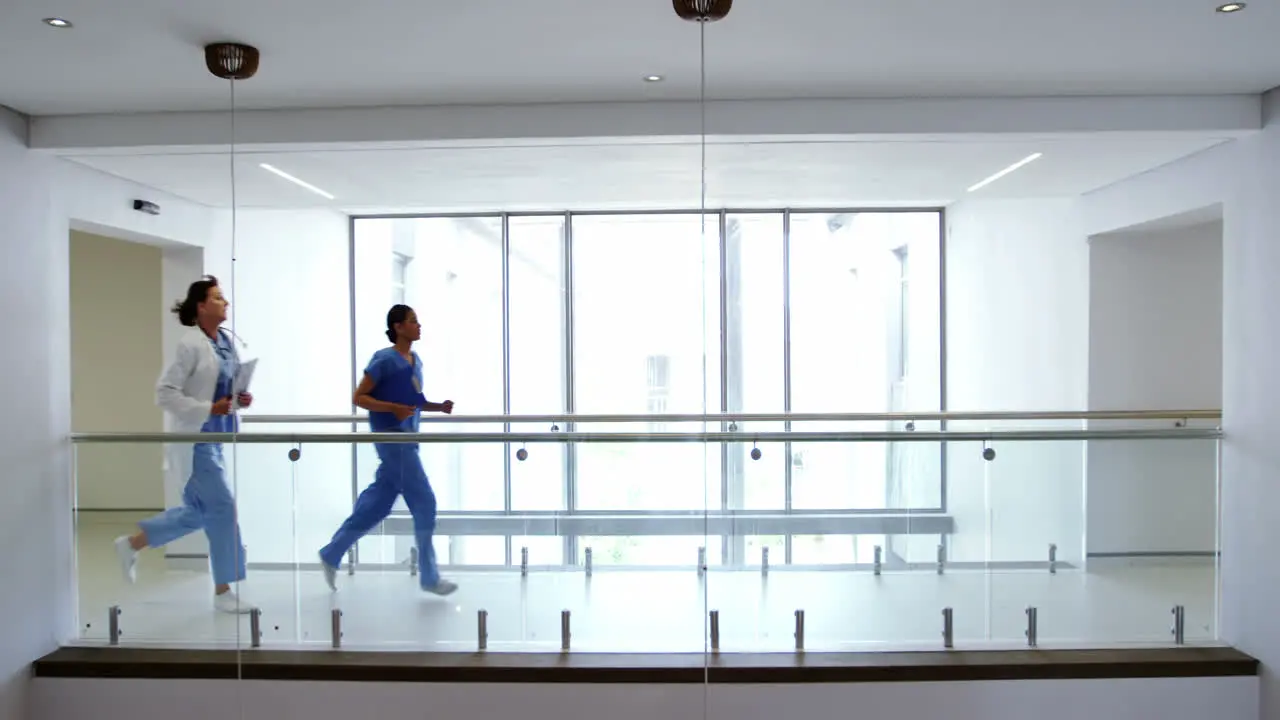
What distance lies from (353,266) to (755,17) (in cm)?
466

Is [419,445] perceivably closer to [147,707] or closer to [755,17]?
[147,707]

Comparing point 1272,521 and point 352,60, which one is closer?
point 352,60

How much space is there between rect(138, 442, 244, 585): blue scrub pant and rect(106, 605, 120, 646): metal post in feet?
1.18

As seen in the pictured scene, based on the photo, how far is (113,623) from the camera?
365 cm

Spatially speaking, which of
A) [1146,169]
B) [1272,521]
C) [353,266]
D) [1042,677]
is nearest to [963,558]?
[1042,677]

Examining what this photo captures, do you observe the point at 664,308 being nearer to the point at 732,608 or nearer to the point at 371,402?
the point at 371,402

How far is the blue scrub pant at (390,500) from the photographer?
352cm

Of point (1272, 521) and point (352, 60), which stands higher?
point (352, 60)

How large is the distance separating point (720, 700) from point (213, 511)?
88.7 inches

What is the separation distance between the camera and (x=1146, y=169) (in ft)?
14.0

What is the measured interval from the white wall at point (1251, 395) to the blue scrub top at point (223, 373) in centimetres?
417

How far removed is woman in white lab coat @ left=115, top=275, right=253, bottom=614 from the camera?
3635 millimetres

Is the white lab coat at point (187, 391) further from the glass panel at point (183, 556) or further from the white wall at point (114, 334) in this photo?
the white wall at point (114, 334)

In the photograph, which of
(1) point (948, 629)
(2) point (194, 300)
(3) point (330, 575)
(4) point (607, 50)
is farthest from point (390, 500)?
(1) point (948, 629)
